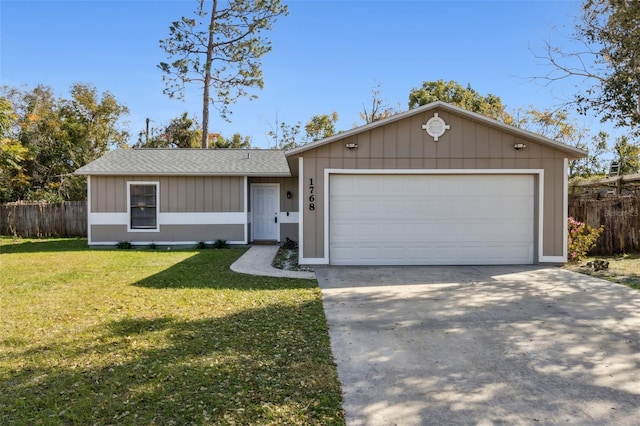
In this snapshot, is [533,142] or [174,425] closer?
[174,425]

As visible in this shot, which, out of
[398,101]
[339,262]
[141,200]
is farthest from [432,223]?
[398,101]

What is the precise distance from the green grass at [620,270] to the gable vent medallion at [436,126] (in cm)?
404

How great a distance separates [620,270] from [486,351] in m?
6.64

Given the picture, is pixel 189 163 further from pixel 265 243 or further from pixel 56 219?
pixel 56 219

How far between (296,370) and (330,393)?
51 cm

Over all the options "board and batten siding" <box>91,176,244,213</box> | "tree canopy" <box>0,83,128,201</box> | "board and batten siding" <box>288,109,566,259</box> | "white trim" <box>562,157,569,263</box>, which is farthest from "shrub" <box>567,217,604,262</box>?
"tree canopy" <box>0,83,128,201</box>

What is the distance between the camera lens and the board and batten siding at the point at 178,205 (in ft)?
43.8

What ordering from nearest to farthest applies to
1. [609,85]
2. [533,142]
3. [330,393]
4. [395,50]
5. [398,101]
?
1. [330,393]
2. [533,142]
3. [609,85]
4. [395,50]
5. [398,101]

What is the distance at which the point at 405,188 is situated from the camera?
9148mm

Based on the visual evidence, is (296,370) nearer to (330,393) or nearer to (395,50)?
(330,393)

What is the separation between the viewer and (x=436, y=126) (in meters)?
8.97

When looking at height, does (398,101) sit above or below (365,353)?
above

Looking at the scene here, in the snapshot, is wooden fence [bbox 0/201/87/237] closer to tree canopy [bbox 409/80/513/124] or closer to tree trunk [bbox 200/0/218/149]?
tree trunk [bbox 200/0/218/149]

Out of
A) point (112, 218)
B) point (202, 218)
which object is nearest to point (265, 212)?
point (202, 218)
